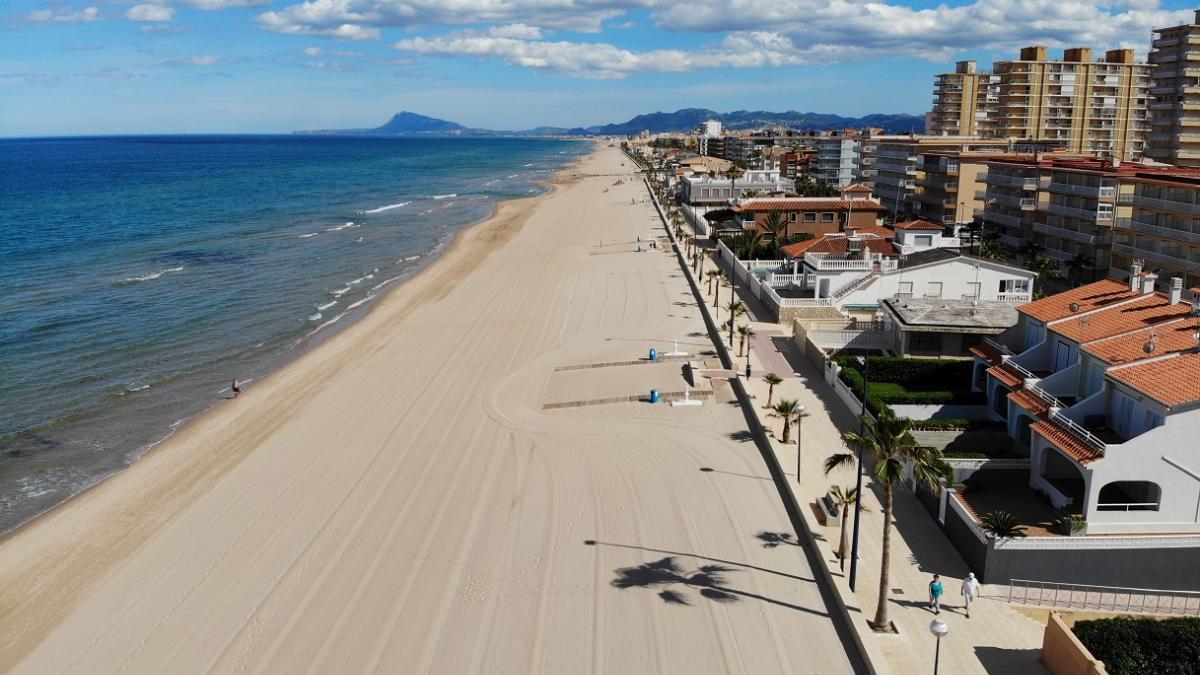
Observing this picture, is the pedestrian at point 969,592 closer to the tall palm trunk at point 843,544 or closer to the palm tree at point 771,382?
the tall palm trunk at point 843,544

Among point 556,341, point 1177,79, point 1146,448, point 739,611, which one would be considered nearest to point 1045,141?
point 1177,79

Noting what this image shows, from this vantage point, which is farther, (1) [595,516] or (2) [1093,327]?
(2) [1093,327]

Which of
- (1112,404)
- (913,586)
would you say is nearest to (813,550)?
(913,586)

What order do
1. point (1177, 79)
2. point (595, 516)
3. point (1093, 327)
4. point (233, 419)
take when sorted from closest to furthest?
point (595, 516)
point (1093, 327)
point (233, 419)
point (1177, 79)

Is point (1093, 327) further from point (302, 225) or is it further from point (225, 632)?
point (302, 225)

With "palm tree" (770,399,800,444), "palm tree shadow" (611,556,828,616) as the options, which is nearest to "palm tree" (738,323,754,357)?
"palm tree" (770,399,800,444)

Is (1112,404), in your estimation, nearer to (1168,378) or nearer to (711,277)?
(1168,378)
